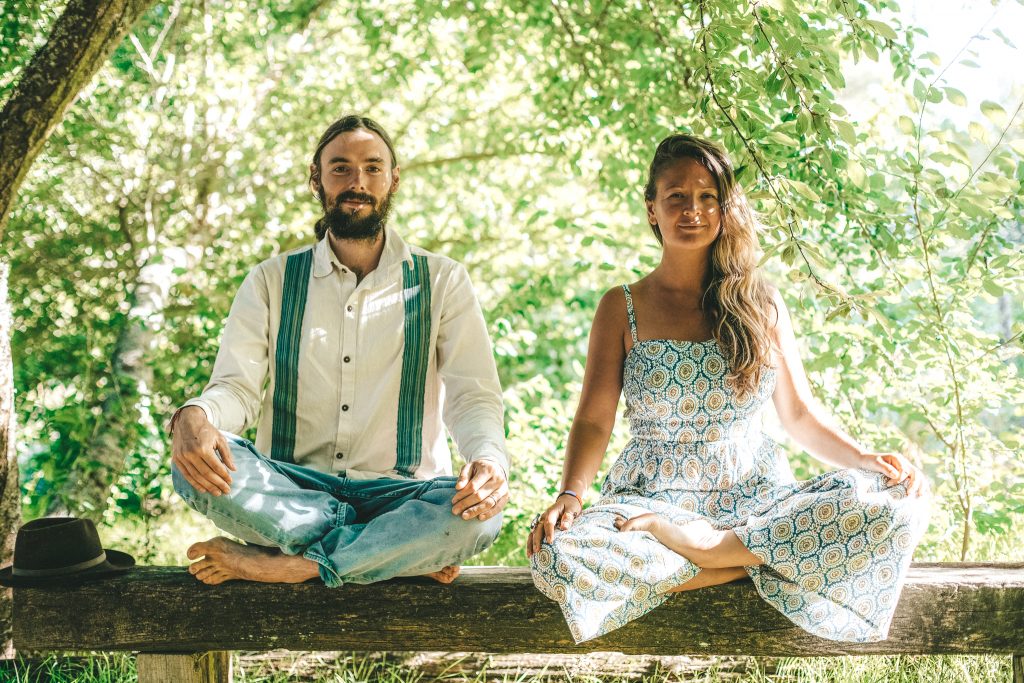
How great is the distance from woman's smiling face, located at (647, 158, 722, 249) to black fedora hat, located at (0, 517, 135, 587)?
2.06 metres

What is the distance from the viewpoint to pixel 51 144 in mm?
5695

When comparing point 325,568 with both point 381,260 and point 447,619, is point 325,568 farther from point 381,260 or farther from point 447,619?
point 381,260

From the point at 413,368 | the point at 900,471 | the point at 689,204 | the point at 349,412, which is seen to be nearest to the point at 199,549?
the point at 349,412

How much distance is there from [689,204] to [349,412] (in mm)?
1319

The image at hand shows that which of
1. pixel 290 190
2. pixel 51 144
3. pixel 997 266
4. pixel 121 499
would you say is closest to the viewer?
pixel 997 266

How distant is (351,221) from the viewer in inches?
114

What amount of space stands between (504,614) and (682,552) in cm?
55

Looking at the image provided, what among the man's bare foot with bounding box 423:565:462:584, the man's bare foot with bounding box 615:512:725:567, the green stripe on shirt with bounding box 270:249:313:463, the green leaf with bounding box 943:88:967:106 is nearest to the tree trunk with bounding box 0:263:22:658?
the green stripe on shirt with bounding box 270:249:313:463

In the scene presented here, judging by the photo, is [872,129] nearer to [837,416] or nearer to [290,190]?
[837,416]

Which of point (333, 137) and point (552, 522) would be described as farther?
point (333, 137)

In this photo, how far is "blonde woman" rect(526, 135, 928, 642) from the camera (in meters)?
2.26

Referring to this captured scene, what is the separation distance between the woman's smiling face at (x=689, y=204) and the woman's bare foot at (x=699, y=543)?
3.12 feet

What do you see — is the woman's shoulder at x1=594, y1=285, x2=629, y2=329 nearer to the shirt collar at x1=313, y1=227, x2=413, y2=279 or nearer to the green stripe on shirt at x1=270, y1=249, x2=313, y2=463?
the shirt collar at x1=313, y1=227, x2=413, y2=279

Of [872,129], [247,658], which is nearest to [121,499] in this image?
[247,658]
